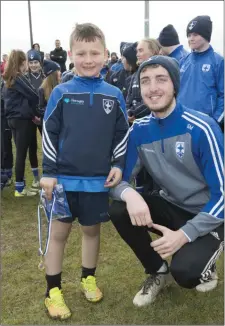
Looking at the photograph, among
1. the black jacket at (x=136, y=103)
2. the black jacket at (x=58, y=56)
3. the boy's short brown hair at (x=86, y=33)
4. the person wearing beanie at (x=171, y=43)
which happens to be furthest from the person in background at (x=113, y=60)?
the boy's short brown hair at (x=86, y=33)

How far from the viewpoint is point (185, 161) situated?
247 centimetres

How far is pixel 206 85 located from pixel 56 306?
257cm

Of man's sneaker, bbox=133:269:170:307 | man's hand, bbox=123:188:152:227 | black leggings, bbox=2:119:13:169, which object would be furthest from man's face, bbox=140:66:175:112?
black leggings, bbox=2:119:13:169

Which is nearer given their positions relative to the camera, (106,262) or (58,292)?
(58,292)

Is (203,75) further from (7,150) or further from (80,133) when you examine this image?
(7,150)

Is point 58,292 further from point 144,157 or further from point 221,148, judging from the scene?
point 221,148

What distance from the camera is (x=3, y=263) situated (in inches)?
136

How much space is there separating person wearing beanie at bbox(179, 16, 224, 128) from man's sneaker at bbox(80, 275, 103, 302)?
2103 mm

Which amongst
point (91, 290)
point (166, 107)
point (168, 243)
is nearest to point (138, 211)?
point (168, 243)

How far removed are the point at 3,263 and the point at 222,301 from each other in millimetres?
1860

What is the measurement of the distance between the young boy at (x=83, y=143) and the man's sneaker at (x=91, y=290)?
20cm

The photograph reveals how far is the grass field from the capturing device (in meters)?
2.62

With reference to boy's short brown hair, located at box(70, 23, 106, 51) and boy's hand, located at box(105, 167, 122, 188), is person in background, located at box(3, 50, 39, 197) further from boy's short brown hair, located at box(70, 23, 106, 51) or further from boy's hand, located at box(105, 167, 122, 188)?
boy's hand, located at box(105, 167, 122, 188)

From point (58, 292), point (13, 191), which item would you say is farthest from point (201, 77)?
point (13, 191)
